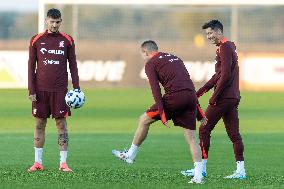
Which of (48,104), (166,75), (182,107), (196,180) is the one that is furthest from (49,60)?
(196,180)

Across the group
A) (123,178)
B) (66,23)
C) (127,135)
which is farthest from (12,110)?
(123,178)

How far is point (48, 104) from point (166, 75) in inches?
82.2

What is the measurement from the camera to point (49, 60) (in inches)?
567

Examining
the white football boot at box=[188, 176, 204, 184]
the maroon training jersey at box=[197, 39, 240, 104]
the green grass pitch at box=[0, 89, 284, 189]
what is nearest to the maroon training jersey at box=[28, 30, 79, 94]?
the green grass pitch at box=[0, 89, 284, 189]

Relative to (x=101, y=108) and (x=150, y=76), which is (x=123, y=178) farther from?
(x=101, y=108)

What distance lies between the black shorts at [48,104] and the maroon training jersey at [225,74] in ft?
6.27

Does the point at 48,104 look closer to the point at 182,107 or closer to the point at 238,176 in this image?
the point at 182,107

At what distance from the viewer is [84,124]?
25219 millimetres

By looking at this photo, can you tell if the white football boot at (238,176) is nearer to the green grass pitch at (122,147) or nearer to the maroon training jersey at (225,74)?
the green grass pitch at (122,147)

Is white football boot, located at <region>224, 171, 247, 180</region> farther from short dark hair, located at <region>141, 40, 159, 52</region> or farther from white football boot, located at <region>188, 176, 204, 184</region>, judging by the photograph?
short dark hair, located at <region>141, 40, 159, 52</region>

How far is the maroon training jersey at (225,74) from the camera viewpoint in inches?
540

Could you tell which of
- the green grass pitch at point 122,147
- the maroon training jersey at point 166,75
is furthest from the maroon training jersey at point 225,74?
the green grass pitch at point 122,147

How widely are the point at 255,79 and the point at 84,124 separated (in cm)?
1867

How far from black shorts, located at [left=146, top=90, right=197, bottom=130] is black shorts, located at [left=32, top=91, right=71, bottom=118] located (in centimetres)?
177
